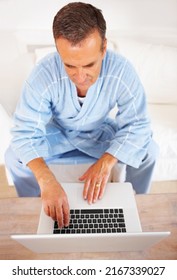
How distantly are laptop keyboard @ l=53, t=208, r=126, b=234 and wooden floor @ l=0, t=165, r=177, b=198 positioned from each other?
0.96 feet

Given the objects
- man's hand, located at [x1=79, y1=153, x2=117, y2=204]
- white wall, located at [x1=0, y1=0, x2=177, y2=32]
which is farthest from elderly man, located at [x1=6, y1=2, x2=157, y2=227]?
white wall, located at [x1=0, y1=0, x2=177, y2=32]

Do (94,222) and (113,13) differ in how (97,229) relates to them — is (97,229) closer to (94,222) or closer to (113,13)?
(94,222)

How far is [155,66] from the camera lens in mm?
992

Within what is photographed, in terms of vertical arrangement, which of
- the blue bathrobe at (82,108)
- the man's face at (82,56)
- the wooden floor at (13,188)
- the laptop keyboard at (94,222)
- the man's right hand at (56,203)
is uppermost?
the man's face at (82,56)

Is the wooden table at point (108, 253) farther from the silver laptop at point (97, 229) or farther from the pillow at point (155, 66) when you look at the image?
the pillow at point (155, 66)

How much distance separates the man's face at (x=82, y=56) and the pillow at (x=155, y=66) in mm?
214

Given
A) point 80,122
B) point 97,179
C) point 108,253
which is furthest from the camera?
point 80,122

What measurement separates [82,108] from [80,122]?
0.20ft

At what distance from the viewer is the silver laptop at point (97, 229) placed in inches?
23.2

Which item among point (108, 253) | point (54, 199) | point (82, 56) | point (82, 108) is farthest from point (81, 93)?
point (108, 253)

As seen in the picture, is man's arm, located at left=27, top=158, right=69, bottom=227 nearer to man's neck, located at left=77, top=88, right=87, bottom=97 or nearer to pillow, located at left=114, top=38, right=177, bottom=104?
man's neck, located at left=77, top=88, right=87, bottom=97

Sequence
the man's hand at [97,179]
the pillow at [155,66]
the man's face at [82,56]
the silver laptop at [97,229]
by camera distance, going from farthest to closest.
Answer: the pillow at [155,66], the man's hand at [97,179], the man's face at [82,56], the silver laptop at [97,229]

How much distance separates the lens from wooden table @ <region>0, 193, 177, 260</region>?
2.22 ft

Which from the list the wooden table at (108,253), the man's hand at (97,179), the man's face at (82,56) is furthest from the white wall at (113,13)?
the wooden table at (108,253)
